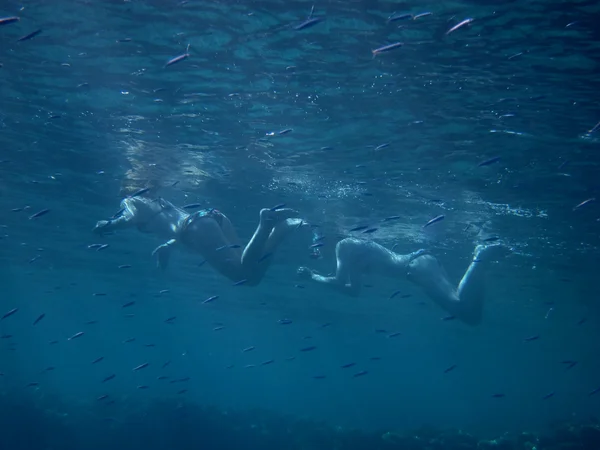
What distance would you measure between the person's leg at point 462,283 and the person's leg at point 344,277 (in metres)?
2.21

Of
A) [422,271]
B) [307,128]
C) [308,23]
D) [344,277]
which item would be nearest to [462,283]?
[422,271]

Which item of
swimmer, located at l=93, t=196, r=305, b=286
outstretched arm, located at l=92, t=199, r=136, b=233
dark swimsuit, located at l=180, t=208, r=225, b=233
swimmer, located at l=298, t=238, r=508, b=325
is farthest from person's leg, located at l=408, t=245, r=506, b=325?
outstretched arm, located at l=92, t=199, r=136, b=233

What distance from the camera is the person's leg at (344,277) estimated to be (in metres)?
12.0

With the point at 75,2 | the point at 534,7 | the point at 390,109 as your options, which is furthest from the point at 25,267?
the point at 534,7

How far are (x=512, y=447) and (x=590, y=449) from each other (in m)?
2.79

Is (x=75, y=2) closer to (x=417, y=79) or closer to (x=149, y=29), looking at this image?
(x=149, y=29)

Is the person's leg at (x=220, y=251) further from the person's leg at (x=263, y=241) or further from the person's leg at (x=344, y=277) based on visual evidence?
the person's leg at (x=344, y=277)

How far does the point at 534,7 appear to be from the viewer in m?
7.80

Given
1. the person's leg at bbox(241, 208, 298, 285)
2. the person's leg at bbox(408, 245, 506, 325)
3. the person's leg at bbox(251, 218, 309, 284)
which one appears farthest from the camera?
the person's leg at bbox(408, 245, 506, 325)

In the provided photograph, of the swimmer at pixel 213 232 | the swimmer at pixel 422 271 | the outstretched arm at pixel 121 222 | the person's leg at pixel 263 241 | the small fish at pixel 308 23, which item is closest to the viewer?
the small fish at pixel 308 23

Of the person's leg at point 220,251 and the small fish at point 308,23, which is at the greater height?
the small fish at point 308,23

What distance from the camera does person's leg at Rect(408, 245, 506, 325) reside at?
13.0 metres

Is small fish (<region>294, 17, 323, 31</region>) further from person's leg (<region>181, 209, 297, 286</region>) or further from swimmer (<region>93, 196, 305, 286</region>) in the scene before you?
person's leg (<region>181, 209, 297, 286</region>)

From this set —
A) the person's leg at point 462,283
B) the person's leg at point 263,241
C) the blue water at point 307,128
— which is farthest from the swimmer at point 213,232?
the person's leg at point 462,283
